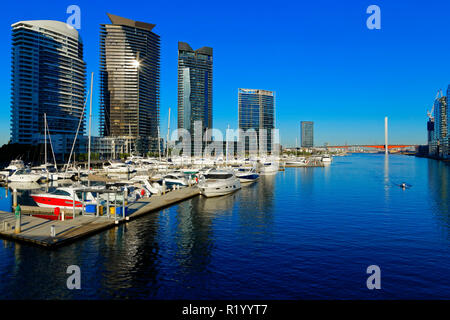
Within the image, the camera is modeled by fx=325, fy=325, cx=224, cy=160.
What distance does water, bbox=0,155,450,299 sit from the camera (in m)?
18.9

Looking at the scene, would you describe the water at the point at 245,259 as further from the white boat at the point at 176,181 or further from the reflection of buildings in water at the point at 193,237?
the white boat at the point at 176,181

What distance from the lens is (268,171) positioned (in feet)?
400

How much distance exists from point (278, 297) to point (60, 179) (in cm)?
8647

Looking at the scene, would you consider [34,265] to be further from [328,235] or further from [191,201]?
[191,201]

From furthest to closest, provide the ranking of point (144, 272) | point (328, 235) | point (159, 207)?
point (159, 207)
point (328, 235)
point (144, 272)

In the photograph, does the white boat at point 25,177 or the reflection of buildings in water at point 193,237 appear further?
the white boat at point 25,177

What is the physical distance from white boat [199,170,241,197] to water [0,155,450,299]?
47.0ft

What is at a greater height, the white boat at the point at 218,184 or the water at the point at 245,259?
the white boat at the point at 218,184

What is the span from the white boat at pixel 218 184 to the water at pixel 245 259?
14.3m

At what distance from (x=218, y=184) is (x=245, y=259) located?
3369 centimetres

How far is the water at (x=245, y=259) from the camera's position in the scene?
18.9 metres
